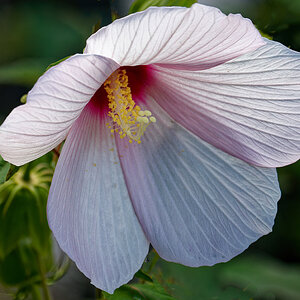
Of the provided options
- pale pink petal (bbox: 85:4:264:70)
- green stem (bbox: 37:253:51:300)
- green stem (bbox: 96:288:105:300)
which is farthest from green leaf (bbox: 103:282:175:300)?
pale pink petal (bbox: 85:4:264:70)

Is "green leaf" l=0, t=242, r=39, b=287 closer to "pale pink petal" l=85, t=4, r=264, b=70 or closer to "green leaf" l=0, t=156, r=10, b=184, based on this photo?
"green leaf" l=0, t=156, r=10, b=184

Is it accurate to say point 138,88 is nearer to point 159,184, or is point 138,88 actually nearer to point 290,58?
point 159,184

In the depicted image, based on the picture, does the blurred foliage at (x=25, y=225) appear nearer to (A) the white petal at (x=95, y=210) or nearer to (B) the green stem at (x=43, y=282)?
(B) the green stem at (x=43, y=282)

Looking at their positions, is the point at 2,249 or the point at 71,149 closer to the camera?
the point at 71,149

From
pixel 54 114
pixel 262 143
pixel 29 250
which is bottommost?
pixel 29 250

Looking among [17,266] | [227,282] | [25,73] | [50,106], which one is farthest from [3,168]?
[227,282]

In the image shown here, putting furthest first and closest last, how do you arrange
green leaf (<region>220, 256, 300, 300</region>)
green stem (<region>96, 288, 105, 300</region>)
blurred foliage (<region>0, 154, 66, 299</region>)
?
green leaf (<region>220, 256, 300, 300</region>), blurred foliage (<region>0, 154, 66, 299</region>), green stem (<region>96, 288, 105, 300</region>)

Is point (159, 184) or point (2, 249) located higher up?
point (159, 184)

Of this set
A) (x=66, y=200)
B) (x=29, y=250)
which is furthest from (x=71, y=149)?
(x=29, y=250)
